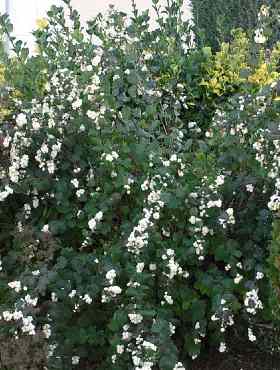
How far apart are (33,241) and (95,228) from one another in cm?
Answer: 27

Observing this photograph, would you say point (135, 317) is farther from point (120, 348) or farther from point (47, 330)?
point (47, 330)

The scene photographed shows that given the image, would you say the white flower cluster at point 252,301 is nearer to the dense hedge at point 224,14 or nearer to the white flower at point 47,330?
the white flower at point 47,330

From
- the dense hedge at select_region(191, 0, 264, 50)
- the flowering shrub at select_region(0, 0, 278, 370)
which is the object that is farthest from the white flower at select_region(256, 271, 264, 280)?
the dense hedge at select_region(191, 0, 264, 50)

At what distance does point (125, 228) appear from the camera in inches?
127

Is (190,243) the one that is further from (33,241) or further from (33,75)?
(33,75)

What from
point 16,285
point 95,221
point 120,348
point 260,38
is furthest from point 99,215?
point 260,38

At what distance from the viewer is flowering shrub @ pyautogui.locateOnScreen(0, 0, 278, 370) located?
117 inches

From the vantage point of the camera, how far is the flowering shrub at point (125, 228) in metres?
2.98

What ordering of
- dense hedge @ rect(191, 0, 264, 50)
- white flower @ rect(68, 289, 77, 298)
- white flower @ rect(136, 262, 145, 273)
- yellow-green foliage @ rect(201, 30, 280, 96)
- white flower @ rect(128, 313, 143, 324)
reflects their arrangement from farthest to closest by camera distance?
dense hedge @ rect(191, 0, 264, 50)
yellow-green foliage @ rect(201, 30, 280, 96)
white flower @ rect(68, 289, 77, 298)
white flower @ rect(136, 262, 145, 273)
white flower @ rect(128, 313, 143, 324)

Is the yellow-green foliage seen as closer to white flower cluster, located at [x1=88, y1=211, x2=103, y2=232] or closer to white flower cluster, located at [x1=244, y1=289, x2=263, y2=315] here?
white flower cluster, located at [x1=88, y1=211, x2=103, y2=232]

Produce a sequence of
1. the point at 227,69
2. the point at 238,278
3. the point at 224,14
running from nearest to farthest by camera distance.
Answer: the point at 238,278 → the point at 227,69 → the point at 224,14

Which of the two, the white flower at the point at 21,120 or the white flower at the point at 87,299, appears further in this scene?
the white flower at the point at 21,120

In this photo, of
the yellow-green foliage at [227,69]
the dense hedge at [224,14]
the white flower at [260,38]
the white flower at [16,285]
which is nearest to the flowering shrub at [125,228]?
the white flower at [16,285]

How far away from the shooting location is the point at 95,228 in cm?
324
